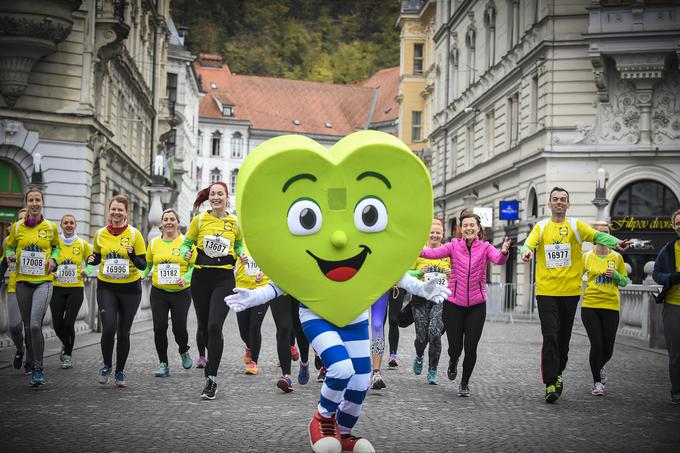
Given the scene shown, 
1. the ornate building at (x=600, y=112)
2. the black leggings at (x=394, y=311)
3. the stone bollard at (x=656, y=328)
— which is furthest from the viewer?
the ornate building at (x=600, y=112)

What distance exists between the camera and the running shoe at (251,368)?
12328 mm

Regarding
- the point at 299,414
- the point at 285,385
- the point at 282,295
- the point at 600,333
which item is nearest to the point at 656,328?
the point at 600,333

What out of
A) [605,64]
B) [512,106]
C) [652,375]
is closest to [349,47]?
[512,106]

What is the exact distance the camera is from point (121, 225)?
1136 centimetres

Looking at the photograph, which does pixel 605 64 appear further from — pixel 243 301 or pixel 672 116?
pixel 243 301

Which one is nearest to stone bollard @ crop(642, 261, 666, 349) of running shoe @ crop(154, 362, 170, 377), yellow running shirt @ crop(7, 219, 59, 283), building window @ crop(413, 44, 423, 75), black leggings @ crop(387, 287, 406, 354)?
black leggings @ crop(387, 287, 406, 354)

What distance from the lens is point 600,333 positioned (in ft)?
36.8

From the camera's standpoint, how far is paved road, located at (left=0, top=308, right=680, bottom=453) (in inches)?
295

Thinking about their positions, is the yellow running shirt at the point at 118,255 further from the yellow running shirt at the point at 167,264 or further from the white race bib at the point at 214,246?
the white race bib at the point at 214,246

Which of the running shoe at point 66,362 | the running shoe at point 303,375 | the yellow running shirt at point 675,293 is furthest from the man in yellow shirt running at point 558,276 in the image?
the running shoe at point 66,362

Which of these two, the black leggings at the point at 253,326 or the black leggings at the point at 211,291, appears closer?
the black leggings at the point at 211,291

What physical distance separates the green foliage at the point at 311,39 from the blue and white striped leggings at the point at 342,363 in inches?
3448

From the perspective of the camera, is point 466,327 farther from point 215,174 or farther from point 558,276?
point 215,174

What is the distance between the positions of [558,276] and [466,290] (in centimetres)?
99
